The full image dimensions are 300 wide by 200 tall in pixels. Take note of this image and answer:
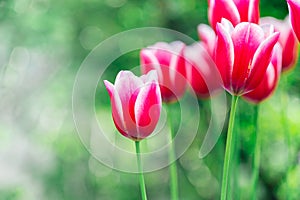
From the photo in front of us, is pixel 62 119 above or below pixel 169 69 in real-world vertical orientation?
above

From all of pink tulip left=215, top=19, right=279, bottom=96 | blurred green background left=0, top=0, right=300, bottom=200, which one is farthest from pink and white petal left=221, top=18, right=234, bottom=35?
blurred green background left=0, top=0, right=300, bottom=200

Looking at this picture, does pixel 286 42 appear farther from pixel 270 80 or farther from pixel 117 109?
pixel 117 109

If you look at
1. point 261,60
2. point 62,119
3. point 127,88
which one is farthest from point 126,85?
point 62,119

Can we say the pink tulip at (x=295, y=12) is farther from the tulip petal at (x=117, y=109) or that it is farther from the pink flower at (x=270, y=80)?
the tulip petal at (x=117, y=109)

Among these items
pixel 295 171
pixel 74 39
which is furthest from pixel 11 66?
pixel 295 171

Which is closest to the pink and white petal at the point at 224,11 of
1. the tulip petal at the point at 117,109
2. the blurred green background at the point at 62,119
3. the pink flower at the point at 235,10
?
the pink flower at the point at 235,10

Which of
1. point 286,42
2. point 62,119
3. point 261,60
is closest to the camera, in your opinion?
point 261,60
